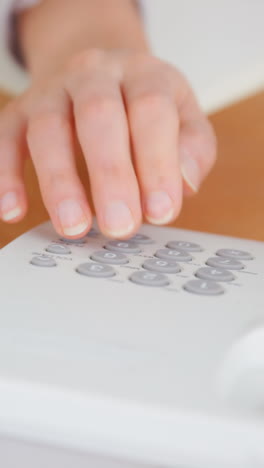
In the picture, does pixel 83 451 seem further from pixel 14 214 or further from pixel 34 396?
pixel 14 214

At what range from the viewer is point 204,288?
25 centimetres

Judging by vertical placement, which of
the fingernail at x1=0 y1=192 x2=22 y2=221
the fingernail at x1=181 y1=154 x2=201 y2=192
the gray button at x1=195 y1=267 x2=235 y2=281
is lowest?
the gray button at x1=195 y1=267 x2=235 y2=281

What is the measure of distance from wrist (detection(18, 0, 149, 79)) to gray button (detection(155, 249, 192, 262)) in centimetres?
19

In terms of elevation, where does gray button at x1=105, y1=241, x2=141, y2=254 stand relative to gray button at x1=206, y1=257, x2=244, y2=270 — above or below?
above

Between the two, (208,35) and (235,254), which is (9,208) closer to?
(235,254)

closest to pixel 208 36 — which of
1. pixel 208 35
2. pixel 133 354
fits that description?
pixel 208 35

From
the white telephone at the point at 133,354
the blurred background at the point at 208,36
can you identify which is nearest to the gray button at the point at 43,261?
the white telephone at the point at 133,354

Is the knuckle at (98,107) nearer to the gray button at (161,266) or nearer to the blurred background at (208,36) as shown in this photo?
the gray button at (161,266)

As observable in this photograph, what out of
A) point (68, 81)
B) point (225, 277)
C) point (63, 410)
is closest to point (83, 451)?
point (63, 410)

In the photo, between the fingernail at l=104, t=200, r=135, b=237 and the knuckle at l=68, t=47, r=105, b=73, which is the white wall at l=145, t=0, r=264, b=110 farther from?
the fingernail at l=104, t=200, r=135, b=237

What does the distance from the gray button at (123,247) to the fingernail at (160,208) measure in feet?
0.06

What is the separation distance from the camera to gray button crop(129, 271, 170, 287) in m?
0.25

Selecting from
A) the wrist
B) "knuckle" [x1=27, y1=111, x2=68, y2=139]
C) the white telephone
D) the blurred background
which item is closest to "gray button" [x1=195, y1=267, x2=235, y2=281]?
the white telephone

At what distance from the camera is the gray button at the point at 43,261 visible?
0.87 feet
